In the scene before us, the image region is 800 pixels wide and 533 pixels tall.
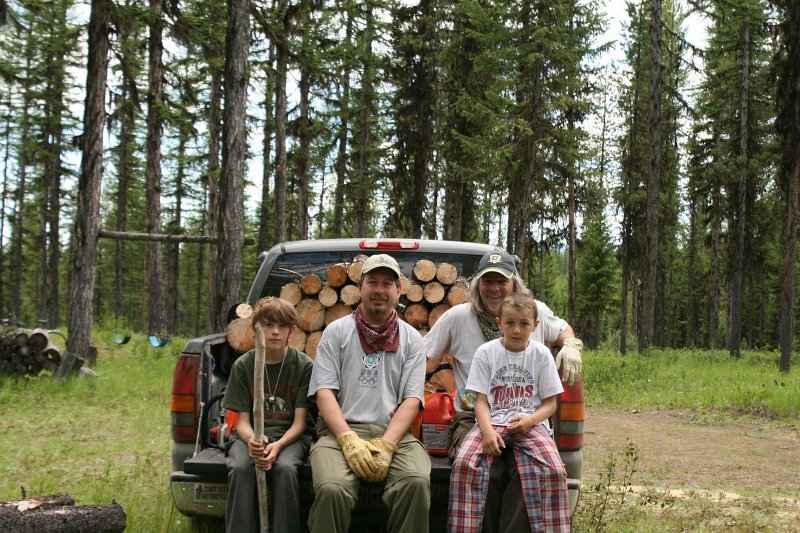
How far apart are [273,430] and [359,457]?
64cm

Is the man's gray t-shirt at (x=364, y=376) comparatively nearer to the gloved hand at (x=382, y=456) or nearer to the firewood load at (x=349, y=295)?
the gloved hand at (x=382, y=456)

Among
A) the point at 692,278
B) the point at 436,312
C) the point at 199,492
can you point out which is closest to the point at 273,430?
the point at 199,492

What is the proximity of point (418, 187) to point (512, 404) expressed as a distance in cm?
2411

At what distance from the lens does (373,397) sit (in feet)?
12.9

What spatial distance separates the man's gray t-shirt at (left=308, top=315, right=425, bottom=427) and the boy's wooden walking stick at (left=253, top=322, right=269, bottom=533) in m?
0.51

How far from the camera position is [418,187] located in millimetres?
27625

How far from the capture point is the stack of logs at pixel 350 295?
5.38 meters

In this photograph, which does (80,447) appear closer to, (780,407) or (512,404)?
(512,404)

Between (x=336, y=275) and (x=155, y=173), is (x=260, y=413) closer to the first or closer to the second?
(x=336, y=275)

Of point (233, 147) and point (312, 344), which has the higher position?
point (233, 147)

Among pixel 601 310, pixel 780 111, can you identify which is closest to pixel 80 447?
pixel 780 111

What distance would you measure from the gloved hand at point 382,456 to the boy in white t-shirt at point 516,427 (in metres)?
0.35

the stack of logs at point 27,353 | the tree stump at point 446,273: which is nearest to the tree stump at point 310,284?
the tree stump at point 446,273

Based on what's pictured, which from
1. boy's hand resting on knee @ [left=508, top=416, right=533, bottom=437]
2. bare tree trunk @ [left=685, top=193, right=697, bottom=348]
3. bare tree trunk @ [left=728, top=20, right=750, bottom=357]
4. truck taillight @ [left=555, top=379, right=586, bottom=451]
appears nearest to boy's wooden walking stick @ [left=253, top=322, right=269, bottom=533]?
boy's hand resting on knee @ [left=508, top=416, right=533, bottom=437]
